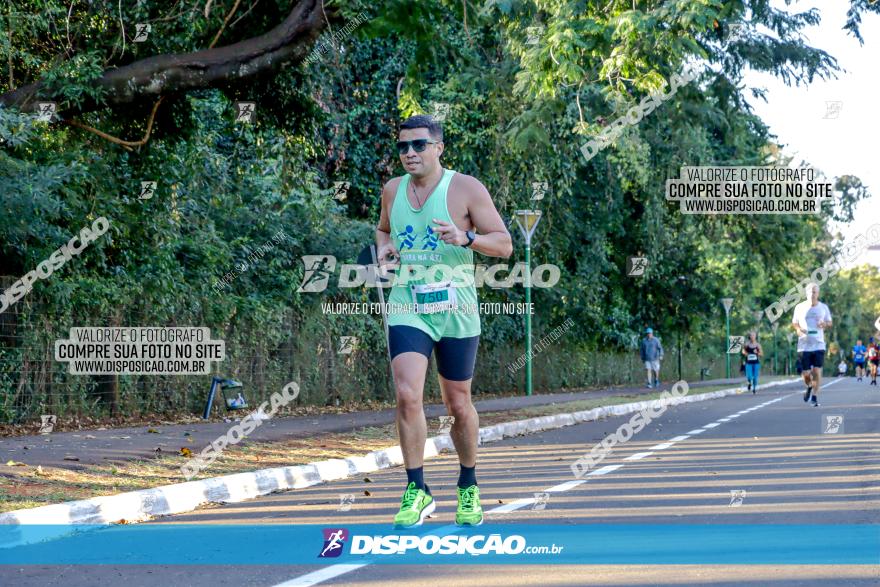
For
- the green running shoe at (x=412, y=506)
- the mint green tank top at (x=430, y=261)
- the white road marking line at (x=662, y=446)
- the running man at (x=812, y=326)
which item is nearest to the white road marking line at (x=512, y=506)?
the green running shoe at (x=412, y=506)

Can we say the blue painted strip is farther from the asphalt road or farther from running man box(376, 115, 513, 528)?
running man box(376, 115, 513, 528)

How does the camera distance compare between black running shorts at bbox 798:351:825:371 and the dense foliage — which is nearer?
the dense foliage

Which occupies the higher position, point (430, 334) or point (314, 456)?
point (430, 334)

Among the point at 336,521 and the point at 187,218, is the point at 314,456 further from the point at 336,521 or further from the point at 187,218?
the point at 187,218

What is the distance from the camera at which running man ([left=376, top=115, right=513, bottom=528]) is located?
743cm

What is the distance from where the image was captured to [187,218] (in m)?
22.4

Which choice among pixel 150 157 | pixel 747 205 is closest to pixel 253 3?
pixel 150 157

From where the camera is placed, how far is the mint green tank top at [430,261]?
24.3ft

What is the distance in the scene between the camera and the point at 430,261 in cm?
742

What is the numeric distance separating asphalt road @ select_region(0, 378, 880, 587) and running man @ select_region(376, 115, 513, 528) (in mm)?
1069

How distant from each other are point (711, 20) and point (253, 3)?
19.5ft

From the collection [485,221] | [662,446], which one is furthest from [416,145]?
[662,446]

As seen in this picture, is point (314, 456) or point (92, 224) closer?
point (314, 456)

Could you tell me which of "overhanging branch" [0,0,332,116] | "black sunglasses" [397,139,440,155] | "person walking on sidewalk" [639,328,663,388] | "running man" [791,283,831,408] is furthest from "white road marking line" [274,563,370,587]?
"person walking on sidewalk" [639,328,663,388]
